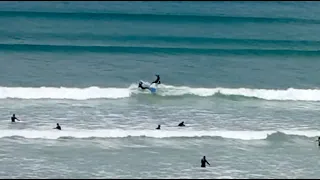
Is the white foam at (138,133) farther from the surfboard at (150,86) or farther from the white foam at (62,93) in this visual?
the surfboard at (150,86)

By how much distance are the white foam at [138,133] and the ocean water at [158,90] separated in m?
0.05

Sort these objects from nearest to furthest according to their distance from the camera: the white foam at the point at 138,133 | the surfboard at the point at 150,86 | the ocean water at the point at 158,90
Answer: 1. the ocean water at the point at 158,90
2. the white foam at the point at 138,133
3. the surfboard at the point at 150,86

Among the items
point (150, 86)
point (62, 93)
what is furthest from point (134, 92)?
point (62, 93)

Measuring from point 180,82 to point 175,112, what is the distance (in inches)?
190

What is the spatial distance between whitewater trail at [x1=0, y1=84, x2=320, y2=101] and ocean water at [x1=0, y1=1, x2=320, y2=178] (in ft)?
0.21

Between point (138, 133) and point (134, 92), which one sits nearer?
point (138, 133)

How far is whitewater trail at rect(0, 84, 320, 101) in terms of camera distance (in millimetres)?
33156

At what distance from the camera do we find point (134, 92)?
3406cm

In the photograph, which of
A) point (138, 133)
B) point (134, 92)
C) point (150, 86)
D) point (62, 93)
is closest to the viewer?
point (138, 133)

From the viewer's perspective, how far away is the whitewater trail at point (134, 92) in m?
33.2

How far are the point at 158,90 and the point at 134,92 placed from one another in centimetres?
127

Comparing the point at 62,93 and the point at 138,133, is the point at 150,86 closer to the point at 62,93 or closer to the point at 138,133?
the point at 62,93

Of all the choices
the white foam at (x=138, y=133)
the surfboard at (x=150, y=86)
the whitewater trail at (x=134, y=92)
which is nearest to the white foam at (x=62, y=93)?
the whitewater trail at (x=134, y=92)

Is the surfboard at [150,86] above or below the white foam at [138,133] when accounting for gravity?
above
